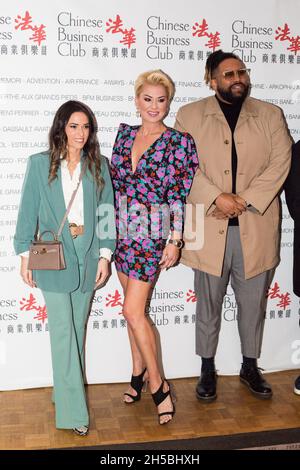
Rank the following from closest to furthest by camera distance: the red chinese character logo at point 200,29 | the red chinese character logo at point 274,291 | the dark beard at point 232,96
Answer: the dark beard at point 232,96
the red chinese character logo at point 200,29
the red chinese character logo at point 274,291

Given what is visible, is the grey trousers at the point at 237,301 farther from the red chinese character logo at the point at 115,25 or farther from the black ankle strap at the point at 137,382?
the red chinese character logo at the point at 115,25

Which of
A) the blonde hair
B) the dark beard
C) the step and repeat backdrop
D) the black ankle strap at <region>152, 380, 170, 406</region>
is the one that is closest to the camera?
the blonde hair

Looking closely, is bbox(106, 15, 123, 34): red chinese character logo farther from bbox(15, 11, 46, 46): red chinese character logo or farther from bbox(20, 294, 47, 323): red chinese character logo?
bbox(20, 294, 47, 323): red chinese character logo

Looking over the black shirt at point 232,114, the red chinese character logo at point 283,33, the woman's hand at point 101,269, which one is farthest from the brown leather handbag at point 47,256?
the red chinese character logo at point 283,33

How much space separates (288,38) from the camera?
3805 millimetres

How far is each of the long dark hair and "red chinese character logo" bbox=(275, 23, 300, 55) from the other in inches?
55.3

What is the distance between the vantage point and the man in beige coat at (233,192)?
11.2 feet

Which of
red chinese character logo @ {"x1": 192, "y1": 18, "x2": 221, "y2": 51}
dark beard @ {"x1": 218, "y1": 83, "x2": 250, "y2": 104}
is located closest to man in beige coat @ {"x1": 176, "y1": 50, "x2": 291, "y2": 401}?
dark beard @ {"x1": 218, "y1": 83, "x2": 250, "y2": 104}

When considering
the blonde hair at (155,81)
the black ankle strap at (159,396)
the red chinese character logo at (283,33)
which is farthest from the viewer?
the red chinese character logo at (283,33)

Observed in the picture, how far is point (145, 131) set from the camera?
10.6 feet

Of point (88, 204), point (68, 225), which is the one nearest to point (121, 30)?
point (88, 204)

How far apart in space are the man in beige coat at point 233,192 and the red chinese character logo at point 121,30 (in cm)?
45

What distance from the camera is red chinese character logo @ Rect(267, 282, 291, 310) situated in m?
4.00

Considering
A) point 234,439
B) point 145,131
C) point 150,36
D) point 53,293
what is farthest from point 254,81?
point 234,439
